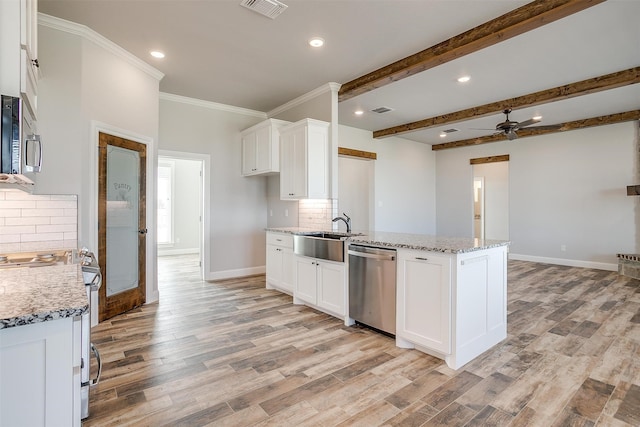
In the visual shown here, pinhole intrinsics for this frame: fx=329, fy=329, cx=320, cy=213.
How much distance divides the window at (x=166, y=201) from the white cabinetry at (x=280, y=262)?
4.77m

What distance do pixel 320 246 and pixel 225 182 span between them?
8.54 feet

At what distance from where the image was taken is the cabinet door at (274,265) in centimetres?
450

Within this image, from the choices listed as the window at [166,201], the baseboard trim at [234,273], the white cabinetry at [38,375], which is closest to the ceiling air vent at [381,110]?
the baseboard trim at [234,273]

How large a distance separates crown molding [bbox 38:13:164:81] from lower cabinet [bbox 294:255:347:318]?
9.69 feet

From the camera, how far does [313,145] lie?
445 centimetres

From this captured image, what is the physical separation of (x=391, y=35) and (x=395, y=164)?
4932 mm

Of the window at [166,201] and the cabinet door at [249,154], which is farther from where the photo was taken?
the window at [166,201]

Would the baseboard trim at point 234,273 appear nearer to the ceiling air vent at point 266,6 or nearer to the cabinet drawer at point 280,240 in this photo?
the cabinet drawer at point 280,240

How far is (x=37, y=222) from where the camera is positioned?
304 centimetres

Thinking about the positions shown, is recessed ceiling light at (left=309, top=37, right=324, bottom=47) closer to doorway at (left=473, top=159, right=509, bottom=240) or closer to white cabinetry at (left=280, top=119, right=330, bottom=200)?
white cabinetry at (left=280, top=119, right=330, bottom=200)

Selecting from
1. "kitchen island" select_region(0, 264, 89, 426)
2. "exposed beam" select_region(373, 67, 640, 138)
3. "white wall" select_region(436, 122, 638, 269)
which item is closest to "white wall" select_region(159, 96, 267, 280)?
"exposed beam" select_region(373, 67, 640, 138)

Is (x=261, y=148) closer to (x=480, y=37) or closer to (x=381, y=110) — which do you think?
(x=381, y=110)

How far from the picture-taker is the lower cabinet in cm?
343

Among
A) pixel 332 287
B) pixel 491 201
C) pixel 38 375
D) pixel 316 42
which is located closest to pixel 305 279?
pixel 332 287
